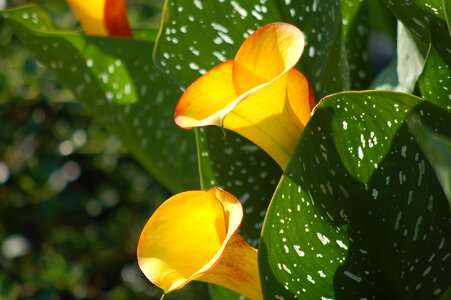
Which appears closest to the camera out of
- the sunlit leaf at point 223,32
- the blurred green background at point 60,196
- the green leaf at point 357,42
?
the sunlit leaf at point 223,32

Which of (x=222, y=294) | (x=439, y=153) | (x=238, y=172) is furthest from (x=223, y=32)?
(x=439, y=153)

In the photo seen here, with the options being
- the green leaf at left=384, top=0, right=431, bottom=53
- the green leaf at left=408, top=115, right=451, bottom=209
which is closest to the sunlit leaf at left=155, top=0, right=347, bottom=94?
the green leaf at left=384, top=0, right=431, bottom=53

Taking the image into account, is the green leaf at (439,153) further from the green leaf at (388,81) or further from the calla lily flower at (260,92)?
the green leaf at (388,81)

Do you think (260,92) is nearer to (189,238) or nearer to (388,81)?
(189,238)

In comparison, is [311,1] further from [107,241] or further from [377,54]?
[377,54]

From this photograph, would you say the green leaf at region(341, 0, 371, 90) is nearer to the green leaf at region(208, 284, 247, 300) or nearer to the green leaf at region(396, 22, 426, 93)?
the green leaf at region(396, 22, 426, 93)

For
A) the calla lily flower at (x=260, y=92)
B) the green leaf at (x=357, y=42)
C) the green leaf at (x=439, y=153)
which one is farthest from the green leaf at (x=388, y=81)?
the green leaf at (x=439, y=153)
